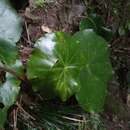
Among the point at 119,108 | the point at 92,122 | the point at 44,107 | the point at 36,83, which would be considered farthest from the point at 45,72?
the point at 119,108

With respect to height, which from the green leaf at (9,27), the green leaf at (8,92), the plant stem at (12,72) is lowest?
the green leaf at (8,92)

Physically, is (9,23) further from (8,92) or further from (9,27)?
(8,92)

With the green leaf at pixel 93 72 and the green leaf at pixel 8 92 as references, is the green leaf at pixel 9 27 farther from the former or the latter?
the green leaf at pixel 93 72

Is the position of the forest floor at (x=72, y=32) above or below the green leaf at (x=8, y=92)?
above

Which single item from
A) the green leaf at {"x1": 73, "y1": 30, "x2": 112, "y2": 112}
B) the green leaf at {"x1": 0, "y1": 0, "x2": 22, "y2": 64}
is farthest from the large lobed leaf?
the green leaf at {"x1": 0, "y1": 0, "x2": 22, "y2": 64}

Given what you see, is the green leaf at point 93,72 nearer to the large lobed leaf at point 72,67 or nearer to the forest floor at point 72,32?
the large lobed leaf at point 72,67

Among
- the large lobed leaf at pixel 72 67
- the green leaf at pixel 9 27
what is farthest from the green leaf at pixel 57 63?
the green leaf at pixel 9 27

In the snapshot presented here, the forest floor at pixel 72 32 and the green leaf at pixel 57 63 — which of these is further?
the forest floor at pixel 72 32
